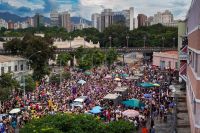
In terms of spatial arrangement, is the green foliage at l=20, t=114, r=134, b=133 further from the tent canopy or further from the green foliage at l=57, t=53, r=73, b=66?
the green foliage at l=57, t=53, r=73, b=66

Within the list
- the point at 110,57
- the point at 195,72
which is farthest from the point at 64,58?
the point at 195,72

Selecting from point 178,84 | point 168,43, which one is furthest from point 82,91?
point 168,43

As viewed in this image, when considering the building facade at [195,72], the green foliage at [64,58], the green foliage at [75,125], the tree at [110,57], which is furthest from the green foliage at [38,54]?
the building facade at [195,72]

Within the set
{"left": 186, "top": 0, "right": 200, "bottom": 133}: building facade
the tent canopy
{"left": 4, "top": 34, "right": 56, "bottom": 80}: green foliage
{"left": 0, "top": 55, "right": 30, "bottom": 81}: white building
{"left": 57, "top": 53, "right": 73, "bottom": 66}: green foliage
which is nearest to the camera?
{"left": 186, "top": 0, "right": 200, "bottom": 133}: building facade

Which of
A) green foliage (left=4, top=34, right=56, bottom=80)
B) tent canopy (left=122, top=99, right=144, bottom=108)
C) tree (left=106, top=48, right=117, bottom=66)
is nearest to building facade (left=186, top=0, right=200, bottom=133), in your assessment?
tent canopy (left=122, top=99, right=144, bottom=108)

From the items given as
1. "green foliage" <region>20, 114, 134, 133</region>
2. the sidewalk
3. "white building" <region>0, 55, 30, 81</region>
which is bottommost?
the sidewalk

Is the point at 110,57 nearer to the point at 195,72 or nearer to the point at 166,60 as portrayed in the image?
the point at 166,60
